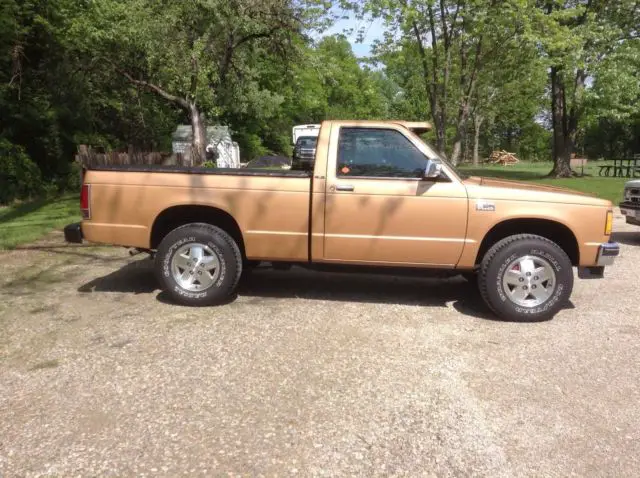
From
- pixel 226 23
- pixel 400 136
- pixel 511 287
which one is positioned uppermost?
pixel 226 23

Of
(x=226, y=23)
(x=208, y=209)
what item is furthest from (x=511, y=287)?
(x=226, y=23)

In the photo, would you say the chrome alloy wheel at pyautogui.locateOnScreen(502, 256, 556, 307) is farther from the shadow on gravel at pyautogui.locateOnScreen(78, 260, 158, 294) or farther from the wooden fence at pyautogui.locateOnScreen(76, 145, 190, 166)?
the wooden fence at pyautogui.locateOnScreen(76, 145, 190, 166)

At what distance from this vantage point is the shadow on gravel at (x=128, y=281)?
242 inches

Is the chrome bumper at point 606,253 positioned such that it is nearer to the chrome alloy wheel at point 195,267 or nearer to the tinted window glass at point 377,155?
the tinted window glass at point 377,155

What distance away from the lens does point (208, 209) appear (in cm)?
549

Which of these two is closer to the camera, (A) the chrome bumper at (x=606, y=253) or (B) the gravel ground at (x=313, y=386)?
(B) the gravel ground at (x=313, y=386)

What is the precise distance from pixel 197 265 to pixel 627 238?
8.21 m

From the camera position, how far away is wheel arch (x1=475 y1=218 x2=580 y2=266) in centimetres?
523

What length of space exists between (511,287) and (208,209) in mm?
2989

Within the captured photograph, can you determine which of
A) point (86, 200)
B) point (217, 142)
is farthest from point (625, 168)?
point (86, 200)

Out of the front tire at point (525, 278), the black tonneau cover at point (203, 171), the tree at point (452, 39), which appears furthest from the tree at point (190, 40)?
the front tire at point (525, 278)

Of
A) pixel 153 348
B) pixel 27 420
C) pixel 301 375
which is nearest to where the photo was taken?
pixel 27 420

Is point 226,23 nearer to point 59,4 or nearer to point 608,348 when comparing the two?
point 59,4

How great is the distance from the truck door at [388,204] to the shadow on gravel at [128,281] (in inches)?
89.8
